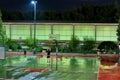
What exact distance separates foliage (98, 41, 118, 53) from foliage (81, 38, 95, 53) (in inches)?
44.9

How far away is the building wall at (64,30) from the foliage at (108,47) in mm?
4822

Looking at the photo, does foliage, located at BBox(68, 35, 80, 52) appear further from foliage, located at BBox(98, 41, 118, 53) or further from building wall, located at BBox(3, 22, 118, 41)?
building wall, located at BBox(3, 22, 118, 41)

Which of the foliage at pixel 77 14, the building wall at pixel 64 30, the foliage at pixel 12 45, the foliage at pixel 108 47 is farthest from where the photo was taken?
the foliage at pixel 77 14

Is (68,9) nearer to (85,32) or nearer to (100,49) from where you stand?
(85,32)

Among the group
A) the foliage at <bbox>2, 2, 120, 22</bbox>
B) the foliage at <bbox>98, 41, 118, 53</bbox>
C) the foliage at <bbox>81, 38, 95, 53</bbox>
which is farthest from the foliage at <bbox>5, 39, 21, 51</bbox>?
the foliage at <bbox>2, 2, 120, 22</bbox>

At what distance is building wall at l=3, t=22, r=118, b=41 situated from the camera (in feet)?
210

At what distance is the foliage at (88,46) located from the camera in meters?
57.6

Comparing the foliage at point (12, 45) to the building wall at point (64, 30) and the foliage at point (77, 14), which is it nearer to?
the building wall at point (64, 30)

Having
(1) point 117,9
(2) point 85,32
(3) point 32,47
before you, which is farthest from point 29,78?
(1) point 117,9

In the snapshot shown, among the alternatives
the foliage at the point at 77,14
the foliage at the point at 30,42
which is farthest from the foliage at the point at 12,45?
the foliage at the point at 77,14

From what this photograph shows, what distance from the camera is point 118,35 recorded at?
58.3 m

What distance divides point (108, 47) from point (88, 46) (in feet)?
9.45

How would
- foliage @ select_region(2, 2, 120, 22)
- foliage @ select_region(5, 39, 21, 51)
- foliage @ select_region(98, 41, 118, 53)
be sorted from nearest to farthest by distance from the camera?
1. foliage @ select_region(98, 41, 118, 53)
2. foliage @ select_region(5, 39, 21, 51)
3. foliage @ select_region(2, 2, 120, 22)

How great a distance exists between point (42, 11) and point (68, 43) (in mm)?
22728
